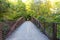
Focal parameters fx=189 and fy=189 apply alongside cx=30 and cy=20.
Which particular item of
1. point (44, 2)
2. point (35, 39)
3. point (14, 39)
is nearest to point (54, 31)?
point (35, 39)

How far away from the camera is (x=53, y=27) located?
1002 cm

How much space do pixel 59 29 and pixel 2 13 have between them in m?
9.19

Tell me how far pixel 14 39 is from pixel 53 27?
2586 mm

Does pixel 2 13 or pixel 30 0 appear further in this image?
pixel 30 0

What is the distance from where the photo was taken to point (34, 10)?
37812 millimetres

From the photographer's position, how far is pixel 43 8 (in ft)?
96.8

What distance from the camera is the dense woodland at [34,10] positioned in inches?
629

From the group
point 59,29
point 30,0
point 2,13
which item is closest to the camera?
point 59,29

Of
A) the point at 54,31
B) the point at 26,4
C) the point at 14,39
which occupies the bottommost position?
the point at 26,4

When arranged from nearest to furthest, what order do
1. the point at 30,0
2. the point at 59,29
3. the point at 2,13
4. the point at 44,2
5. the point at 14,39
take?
1. the point at 59,29
2. the point at 14,39
3. the point at 2,13
4. the point at 44,2
5. the point at 30,0

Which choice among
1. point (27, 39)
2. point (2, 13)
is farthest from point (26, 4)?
point (27, 39)

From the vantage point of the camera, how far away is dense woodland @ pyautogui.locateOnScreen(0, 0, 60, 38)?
16.0 m

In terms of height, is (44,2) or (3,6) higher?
(3,6)

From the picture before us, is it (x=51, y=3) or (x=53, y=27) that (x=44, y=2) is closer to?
(x=51, y=3)
